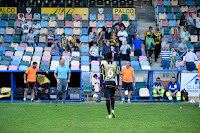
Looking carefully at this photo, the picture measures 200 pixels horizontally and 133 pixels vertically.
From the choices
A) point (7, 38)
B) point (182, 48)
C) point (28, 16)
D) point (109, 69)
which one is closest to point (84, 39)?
point (28, 16)

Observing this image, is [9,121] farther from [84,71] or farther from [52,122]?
[84,71]

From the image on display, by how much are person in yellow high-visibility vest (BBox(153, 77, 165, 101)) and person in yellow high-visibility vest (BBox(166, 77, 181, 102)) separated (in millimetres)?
302

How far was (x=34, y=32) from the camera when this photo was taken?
2275cm

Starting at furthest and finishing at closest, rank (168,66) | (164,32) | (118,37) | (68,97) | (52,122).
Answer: (164,32), (118,37), (168,66), (68,97), (52,122)

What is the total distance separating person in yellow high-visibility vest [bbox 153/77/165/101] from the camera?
1802 centimetres

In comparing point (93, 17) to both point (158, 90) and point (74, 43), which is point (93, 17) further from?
point (158, 90)

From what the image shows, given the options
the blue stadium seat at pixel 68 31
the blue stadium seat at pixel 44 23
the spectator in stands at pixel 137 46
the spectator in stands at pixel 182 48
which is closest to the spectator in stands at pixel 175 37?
the spectator in stands at pixel 182 48

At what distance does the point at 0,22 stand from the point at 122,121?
16.9 meters

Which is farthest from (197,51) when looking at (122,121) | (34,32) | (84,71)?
(122,121)

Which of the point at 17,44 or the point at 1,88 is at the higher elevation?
the point at 17,44

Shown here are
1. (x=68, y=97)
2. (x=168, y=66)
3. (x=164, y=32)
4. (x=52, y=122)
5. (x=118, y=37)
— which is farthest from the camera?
(x=164, y=32)

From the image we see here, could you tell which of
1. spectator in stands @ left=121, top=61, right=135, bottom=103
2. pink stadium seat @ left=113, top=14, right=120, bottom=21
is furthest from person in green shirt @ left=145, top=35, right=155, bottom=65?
spectator in stands @ left=121, top=61, right=135, bottom=103

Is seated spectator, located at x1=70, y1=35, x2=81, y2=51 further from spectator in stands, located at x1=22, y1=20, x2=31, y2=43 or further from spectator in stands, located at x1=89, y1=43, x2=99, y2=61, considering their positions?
spectator in stands, located at x1=22, y1=20, x2=31, y2=43

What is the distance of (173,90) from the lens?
59.6ft
